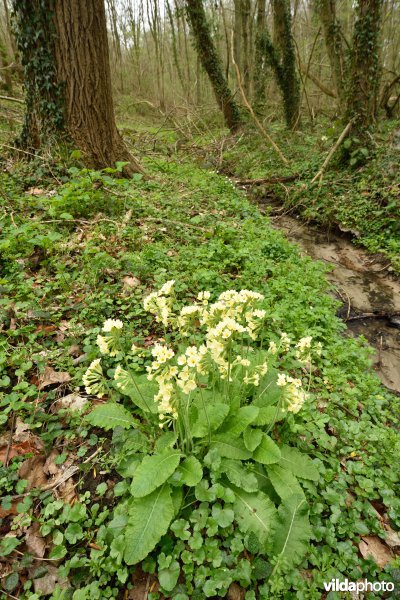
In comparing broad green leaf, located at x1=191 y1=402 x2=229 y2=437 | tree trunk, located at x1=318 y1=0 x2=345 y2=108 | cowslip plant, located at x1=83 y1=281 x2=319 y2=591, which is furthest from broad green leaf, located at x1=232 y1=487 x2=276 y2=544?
tree trunk, located at x1=318 y1=0 x2=345 y2=108

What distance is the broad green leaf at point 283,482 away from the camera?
194 cm

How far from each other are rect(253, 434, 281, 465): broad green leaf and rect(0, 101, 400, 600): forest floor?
11.6 inches

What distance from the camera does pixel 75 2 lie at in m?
4.67

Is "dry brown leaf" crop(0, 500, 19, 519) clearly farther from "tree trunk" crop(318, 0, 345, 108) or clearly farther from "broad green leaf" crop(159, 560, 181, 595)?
"tree trunk" crop(318, 0, 345, 108)

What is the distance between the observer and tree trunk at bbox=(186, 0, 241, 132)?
9.54m

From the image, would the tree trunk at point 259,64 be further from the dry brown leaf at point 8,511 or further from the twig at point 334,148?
the dry brown leaf at point 8,511

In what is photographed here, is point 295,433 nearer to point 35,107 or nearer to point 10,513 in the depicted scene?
point 10,513

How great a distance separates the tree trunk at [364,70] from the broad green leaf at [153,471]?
742 centimetres

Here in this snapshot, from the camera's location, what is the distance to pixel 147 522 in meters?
1.76

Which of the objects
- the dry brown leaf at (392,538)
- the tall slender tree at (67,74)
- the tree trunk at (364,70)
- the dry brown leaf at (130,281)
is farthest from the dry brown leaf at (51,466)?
the tree trunk at (364,70)

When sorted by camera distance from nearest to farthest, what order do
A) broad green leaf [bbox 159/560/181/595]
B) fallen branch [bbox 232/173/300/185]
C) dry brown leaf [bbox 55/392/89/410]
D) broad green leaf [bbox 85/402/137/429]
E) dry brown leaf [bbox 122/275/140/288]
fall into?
broad green leaf [bbox 159/560/181/595], broad green leaf [bbox 85/402/137/429], dry brown leaf [bbox 55/392/89/410], dry brown leaf [bbox 122/275/140/288], fallen branch [bbox 232/173/300/185]

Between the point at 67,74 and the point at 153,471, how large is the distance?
18.2 feet

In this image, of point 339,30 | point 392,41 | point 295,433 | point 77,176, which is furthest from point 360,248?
point 392,41

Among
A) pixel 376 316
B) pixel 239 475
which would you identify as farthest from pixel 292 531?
pixel 376 316
